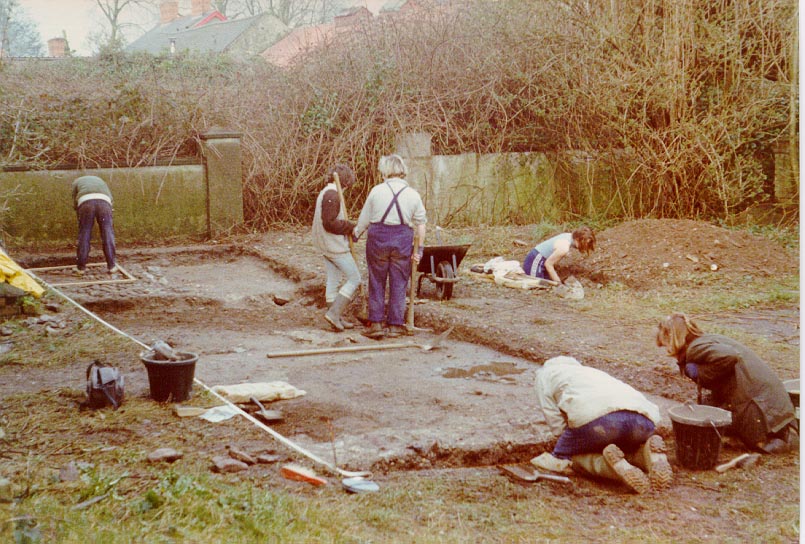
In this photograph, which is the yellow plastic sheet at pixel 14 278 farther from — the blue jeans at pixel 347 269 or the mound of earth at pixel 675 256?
the mound of earth at pixel 675 256

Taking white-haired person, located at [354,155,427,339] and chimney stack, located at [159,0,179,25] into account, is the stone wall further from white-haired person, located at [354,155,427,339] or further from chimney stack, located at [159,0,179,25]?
white-haired person, located at [354,155,427,339]

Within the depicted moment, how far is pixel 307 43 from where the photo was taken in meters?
15.2

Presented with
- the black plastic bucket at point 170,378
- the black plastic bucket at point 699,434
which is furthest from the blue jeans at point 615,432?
the black plastic bucket at point 170,378

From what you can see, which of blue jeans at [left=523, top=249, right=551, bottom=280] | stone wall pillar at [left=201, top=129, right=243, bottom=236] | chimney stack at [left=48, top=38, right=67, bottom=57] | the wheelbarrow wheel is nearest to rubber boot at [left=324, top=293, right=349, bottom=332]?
the wheelbarrow wheel

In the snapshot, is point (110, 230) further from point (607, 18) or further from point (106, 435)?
point (607, 18)

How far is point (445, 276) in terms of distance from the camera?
980cm

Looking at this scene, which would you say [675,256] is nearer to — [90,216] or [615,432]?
[615,432]

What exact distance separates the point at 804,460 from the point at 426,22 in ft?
40.8

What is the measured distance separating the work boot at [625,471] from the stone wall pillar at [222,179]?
10296 millimetres

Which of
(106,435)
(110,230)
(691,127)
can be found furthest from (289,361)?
(691,127)

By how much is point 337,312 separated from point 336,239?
755 millimetres

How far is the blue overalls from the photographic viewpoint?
335 inches

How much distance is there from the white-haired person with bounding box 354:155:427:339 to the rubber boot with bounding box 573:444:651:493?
3800 millimetres

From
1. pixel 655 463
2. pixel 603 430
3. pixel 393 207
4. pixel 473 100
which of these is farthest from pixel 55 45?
pixel 473 100
